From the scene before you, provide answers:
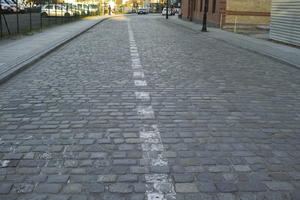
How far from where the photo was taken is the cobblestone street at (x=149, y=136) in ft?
12.0

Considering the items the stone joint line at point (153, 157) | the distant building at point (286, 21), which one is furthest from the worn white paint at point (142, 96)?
the distant building at point (286, 21)

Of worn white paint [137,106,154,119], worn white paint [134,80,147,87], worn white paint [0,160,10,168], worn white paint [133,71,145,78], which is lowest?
worn white paint [0,160,10,168]

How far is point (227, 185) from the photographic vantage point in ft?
12.1

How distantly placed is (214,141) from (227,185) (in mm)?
1271

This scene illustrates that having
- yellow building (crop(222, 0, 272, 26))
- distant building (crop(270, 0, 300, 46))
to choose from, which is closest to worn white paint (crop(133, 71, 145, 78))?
distant building (crop(270, 0, 300, 46))

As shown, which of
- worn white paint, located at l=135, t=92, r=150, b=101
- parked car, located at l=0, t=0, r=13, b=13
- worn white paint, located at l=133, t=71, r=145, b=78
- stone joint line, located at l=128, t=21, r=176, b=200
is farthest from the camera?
parked car, located at l=0, t=0, r=13, b=13

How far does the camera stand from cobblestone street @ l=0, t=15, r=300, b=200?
12.0 ft

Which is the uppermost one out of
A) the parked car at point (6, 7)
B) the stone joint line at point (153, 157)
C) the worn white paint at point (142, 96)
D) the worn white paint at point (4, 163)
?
the parked car at point (6, 7)

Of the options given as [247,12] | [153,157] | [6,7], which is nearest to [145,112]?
[153,157]

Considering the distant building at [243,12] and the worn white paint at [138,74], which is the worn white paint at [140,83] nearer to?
the worn white paint at [138,74]

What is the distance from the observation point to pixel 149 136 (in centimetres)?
504

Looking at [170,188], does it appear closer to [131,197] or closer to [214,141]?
[131,197]

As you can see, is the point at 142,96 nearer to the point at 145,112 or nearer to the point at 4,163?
the point at 145,112

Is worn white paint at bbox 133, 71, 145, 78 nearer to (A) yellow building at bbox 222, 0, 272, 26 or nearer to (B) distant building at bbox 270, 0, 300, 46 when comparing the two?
(B) distant building at bbox 270, 0, 300, 46
